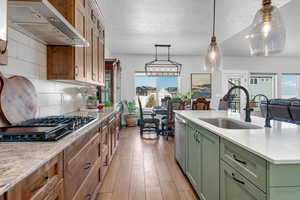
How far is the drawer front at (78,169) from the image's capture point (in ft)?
4.12

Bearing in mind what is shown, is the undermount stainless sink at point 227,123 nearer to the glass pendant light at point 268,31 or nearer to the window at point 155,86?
the glass pendant light at point 268,31

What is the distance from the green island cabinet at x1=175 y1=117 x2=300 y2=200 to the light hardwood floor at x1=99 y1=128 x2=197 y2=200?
0.33 meters

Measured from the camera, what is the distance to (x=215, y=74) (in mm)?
7773

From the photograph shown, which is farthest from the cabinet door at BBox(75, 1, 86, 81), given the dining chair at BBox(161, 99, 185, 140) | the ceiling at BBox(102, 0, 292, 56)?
the dining chair at BBox(161, 99, 185, 140)

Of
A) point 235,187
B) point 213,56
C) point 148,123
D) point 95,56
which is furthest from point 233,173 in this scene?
point 148,123

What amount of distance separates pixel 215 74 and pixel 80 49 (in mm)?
6266

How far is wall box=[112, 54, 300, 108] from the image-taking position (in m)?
7.54

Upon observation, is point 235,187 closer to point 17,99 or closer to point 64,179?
point 64,179

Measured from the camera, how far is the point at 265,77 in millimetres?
8148

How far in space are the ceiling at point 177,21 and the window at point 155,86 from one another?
1.84m

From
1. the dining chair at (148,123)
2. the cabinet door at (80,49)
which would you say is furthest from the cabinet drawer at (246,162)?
the dining chair at (148,123)

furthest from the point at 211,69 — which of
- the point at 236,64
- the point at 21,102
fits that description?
the point at 236,64

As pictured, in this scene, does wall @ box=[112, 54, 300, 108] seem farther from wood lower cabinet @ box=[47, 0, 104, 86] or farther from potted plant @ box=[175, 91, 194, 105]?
wood lower cabinet @ box=[47, 0, 104, 86]

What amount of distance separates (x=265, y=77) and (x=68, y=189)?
28.5 ft
